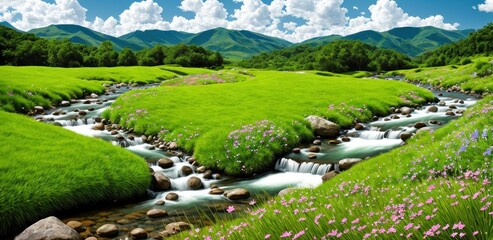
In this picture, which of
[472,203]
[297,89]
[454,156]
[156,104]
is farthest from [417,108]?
[472,203]

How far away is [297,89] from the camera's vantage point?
47219mm

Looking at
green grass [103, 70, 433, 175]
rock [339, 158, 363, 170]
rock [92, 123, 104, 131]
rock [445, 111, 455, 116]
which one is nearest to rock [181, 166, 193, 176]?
green grass [103, 70, 433, 175]

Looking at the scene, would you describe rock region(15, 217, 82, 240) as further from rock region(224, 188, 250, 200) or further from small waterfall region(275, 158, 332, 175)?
small waterfall region(275, 158, 332, 175)

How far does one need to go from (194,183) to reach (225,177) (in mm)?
2232

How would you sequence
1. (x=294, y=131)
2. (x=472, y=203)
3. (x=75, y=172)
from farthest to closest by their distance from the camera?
(x=294, y=131) < (x=75, y=172) < (x=472, y=203)

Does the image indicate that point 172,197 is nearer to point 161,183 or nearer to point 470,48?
point 161,183

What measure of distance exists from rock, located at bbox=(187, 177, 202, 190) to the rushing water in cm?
26

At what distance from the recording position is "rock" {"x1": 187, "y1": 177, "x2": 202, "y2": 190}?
56.7ft

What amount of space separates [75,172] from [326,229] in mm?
13162

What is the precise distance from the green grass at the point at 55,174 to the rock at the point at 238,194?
383 centimetres

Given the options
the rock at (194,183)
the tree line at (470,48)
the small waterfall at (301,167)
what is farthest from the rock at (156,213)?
the tree line at (470,48)

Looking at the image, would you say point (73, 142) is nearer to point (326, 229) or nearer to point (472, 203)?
point (326, 229)

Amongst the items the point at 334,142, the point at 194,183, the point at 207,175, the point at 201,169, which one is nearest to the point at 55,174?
the point at 194,183

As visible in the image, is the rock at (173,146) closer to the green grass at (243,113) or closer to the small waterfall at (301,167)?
the green grass at (243,113)
